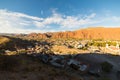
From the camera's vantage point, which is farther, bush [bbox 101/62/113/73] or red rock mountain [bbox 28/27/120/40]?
red rock mountain [bbox 28/27/120/40]

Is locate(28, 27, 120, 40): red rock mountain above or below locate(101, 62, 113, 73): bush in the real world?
above

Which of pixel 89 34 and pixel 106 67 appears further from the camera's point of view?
pixel 89 34

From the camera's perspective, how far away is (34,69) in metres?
19.0

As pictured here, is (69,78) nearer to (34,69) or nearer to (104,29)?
(34,69)

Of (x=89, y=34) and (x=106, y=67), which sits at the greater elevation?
(x=89, y=34)

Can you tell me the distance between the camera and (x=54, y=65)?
2180 centimetres

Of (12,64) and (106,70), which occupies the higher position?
(12,64)

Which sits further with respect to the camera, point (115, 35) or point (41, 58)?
point (115, 35)

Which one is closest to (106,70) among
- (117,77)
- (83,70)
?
(117,77)

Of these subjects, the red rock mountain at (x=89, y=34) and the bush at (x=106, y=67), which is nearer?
the bush at (x=106, y=67)

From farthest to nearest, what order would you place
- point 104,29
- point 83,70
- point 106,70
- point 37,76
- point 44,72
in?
point 104,29
point 106,70
point 83,70
point 44,72
point 37,76

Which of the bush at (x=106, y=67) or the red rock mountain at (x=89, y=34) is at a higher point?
the red rock mountain at (x=89, y=34)

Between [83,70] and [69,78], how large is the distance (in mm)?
4194

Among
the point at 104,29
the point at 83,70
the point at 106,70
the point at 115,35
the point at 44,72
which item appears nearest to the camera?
the point at 44,72
